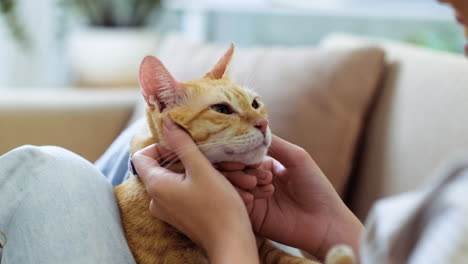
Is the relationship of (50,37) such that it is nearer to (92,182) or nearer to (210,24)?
(210,24)

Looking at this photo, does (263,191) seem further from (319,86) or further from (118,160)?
(319,86)

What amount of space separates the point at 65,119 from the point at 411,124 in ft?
2.44

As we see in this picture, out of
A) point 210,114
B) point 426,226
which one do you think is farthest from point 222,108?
point 426,226

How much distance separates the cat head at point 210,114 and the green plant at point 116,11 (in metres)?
1.88

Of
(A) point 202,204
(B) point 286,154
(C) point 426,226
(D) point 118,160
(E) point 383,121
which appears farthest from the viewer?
(E) point 383,121

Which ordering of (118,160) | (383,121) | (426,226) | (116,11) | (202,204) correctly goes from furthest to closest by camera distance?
(116,11) < (383,121) < (118,160) < (202,204) < (426,226)

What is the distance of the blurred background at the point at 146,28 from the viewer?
1789 mm

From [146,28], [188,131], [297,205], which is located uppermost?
[188,131]

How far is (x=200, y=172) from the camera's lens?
1.78ft

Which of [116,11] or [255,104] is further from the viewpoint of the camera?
[116,11]

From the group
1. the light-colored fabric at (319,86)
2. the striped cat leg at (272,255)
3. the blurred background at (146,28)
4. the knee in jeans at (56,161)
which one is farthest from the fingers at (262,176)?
the blurred background at (146,28)

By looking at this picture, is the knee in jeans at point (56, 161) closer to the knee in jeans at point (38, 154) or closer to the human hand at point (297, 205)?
the knee in jeans at point (38, 154)

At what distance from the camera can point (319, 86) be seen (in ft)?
3.51

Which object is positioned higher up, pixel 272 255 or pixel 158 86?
pixel 158 86
